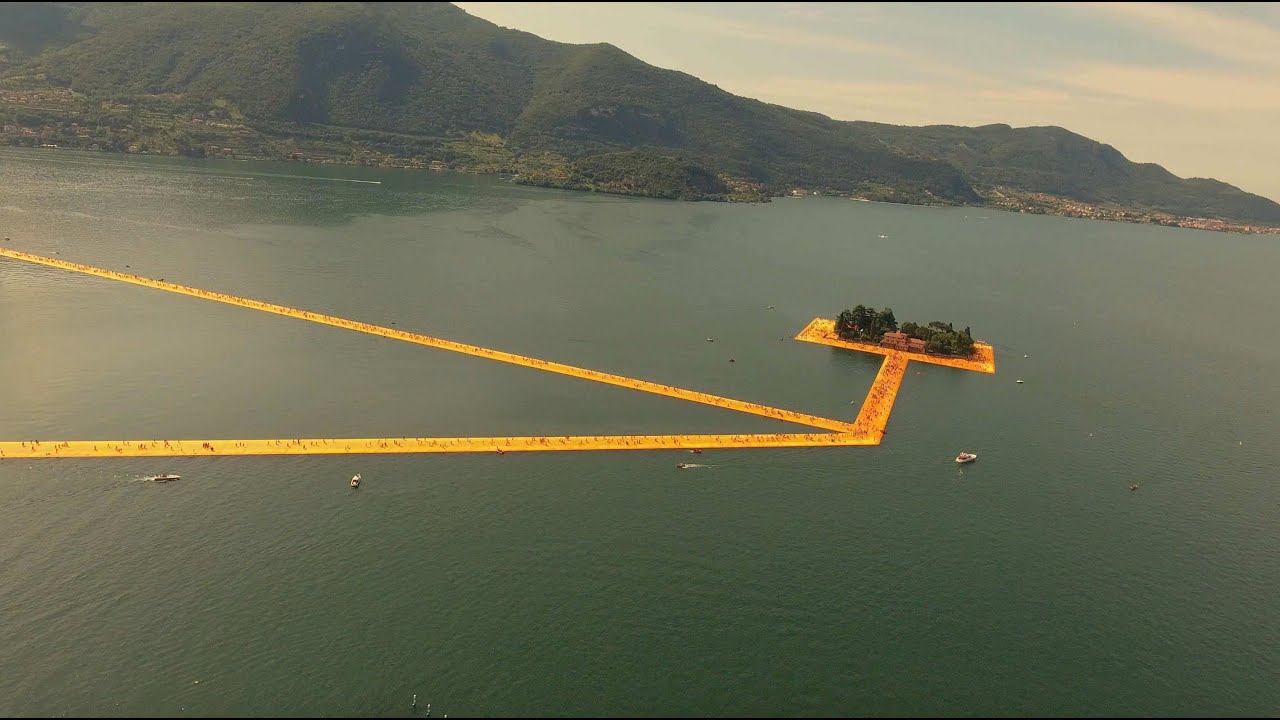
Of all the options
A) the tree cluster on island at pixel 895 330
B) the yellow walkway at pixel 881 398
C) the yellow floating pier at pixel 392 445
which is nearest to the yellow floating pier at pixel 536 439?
the yellow floating pier at pixel 392 445

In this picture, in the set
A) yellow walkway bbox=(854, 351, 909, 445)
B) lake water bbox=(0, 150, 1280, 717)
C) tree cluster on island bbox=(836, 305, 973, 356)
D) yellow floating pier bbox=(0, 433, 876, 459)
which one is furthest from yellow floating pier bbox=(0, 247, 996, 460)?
tree cluster on island bbox=(836, 305, 973, 356)

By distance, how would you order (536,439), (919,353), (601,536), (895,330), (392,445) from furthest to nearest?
(895,330) → (919,353) → (536,439) → (392,445) → (601,536)

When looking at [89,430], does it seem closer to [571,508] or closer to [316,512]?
[316,512]

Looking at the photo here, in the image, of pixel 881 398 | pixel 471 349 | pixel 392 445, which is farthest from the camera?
pixel 471 349

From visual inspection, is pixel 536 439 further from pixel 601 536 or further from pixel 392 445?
pixel 601 536

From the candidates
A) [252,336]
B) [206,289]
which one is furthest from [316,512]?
[206,289]

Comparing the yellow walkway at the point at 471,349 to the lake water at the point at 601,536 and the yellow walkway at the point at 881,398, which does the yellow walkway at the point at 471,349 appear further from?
the lake water at the point at 601,536

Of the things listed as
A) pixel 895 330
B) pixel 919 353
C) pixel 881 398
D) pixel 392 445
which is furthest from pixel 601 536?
pixel 895 330
